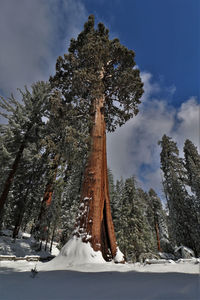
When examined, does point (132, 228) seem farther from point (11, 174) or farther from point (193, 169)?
point (11, 174)

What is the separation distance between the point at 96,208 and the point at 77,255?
4.77 feet

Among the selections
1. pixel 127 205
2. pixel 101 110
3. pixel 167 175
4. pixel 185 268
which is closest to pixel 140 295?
pixel 185 268

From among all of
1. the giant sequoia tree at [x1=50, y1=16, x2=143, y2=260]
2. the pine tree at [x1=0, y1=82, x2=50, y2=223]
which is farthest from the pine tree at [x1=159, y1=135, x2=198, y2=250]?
the pine tree at [x1=0, y1=82, x2=50, y2=223]

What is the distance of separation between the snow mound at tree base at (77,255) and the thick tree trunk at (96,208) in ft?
0.53

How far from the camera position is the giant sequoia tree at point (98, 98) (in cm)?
511

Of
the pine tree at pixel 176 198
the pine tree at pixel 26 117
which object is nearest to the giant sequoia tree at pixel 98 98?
the pine tree at pixel 26 117

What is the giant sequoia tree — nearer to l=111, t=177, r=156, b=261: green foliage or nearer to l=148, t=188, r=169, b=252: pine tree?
l=111, t=177, r=156, b=261: green foliage

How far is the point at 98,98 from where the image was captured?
26.6ft

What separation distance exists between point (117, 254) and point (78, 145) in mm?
4609

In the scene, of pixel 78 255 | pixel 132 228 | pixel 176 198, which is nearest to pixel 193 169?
pixel 176 198

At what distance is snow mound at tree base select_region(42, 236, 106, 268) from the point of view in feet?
13.4

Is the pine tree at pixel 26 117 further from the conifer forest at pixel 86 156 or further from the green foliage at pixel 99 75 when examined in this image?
the green foliage at pixel 99 75

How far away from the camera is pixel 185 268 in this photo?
2908 millimetres

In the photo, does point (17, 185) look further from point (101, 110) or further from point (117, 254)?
point (117, 254)
